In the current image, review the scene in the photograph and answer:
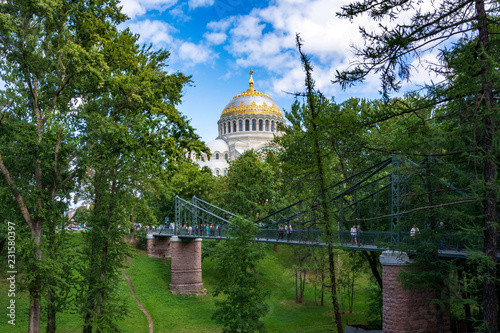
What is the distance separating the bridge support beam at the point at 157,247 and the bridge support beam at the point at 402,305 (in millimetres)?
26454

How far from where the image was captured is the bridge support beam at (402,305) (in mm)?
14750

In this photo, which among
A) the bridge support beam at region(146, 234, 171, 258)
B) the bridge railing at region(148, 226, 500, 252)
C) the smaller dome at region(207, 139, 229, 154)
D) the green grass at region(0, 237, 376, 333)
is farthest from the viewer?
the smaller dome at region(207, 139, 229, 154)

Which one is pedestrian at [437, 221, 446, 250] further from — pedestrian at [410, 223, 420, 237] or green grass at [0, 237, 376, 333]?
green grass at [0, 237, 376, 333]

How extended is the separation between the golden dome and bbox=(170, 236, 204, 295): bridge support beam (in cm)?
5795

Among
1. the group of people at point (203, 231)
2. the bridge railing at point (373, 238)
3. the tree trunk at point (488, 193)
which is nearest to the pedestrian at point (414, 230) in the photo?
the bridge railing at point (373, 238)

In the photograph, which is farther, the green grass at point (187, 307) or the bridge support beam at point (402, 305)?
the green grass at point (187, 307)

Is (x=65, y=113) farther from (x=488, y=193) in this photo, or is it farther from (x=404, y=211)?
(x=488, y=193)

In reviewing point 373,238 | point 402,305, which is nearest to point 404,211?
point 402,305

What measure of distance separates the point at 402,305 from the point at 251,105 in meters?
76.0

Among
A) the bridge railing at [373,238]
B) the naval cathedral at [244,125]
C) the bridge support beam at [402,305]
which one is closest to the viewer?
the bridge railing at [373,238]

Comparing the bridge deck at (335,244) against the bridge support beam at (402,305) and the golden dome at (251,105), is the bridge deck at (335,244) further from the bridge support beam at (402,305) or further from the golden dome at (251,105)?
the golden dome at (251,105)

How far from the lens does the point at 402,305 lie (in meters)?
14.8

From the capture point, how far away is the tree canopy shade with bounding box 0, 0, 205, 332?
446 inches

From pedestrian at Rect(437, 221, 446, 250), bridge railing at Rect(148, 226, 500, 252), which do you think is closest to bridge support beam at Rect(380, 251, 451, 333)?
bridge railing at Rect(148, 226, 500, 252)
